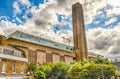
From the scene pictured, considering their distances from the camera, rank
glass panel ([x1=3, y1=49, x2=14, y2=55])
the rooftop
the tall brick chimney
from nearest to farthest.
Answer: glass panel ([x1=3, y1=49, x2=14, y2=55])
the rooftop
the tall brick chimney

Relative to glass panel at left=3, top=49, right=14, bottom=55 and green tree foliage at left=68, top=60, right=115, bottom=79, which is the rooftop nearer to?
green tree foliage at left=68, top=60, right=115, bottom=79

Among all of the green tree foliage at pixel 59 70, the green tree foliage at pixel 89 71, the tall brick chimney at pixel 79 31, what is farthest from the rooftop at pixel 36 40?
the green tree foliage at pixel 89 71

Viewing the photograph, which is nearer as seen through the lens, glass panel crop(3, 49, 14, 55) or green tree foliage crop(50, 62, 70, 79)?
glass panel crop(3, 49, 14, 55)

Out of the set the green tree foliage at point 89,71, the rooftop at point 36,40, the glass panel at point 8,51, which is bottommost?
the green tree foliage at point 89,71

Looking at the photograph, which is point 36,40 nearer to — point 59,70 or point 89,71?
point 59,70

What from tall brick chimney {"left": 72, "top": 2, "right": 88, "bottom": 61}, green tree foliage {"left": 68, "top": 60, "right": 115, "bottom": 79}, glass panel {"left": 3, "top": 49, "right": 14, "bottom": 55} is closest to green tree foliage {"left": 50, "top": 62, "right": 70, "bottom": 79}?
green tree foliage {"left": 68, "top": 60, "right": 115, "bottom": 79}

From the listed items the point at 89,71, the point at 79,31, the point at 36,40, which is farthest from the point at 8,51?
the point at 79,31

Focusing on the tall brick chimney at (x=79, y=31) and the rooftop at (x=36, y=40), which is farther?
the tall brick chimney at (x=79, y=31)

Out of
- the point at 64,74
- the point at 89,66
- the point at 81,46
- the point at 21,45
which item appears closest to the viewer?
the point at 89,66

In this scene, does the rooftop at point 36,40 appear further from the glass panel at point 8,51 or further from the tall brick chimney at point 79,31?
the glass panel at point 8,51

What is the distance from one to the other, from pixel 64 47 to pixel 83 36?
16.3m

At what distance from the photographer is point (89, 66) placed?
4369 cm

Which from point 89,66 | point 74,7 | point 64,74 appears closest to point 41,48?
point 74,7

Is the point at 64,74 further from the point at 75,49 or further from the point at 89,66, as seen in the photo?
the point at 75,49
